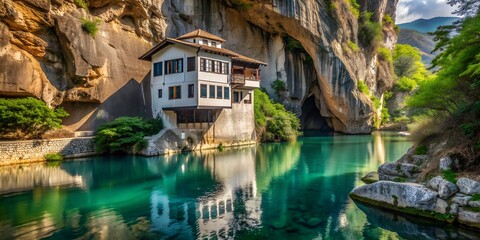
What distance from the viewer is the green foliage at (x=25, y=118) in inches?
825

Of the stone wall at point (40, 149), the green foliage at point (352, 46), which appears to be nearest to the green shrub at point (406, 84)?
the green foliage at point (352, 46)

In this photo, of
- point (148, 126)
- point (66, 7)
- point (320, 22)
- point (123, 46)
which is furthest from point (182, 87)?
point (320, 22)

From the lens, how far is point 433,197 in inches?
417

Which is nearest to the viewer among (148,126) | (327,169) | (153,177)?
(153,177)

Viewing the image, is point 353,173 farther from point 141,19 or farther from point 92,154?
point 141,19

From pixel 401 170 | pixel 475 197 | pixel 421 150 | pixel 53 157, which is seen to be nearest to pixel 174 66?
pixel 53 157

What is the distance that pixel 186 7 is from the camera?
36875mm

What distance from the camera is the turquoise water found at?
9711mm

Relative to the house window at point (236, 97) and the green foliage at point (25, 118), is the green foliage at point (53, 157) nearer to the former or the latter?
the green foliage at point (25, 118)

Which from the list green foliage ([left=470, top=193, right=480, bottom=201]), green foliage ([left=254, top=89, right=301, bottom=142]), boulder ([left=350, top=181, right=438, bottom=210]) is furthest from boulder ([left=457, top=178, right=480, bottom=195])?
green foliage ([left=254, top=89, right=301, bottom=142])

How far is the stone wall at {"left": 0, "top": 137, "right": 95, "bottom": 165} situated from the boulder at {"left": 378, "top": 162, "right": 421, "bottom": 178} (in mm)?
21204

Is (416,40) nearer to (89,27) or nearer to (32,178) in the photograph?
(89,27)

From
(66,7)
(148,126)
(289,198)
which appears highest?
(66,7)

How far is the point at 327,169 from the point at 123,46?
21.9 m
